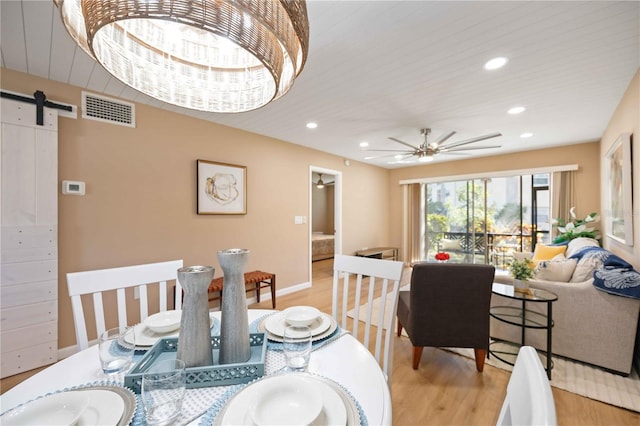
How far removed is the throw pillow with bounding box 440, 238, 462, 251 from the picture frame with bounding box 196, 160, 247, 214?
469cm

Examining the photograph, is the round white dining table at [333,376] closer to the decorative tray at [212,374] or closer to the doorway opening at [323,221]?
the decorative tray at [212,374]

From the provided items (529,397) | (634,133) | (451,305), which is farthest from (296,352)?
(634,133)

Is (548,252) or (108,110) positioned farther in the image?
(548,252)

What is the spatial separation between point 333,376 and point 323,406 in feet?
0.63

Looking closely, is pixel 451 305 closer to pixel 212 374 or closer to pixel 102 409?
Result: pixel 212 374

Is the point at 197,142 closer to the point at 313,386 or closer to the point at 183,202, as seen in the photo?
the point at 183,202

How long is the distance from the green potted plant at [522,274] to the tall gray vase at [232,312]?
2.27 meters

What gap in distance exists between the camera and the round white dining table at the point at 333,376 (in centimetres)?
73

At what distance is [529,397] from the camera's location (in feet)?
1.56

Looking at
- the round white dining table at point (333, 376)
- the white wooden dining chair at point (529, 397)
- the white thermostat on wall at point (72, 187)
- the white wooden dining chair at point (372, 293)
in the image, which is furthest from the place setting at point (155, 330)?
the white thermostat on wall at point (72, 187)

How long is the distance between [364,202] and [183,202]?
12.6 ft

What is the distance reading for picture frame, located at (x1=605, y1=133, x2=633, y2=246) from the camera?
2328 millimetres

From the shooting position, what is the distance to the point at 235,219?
355 centimetres

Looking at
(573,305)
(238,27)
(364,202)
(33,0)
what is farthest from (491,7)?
(364,202)
